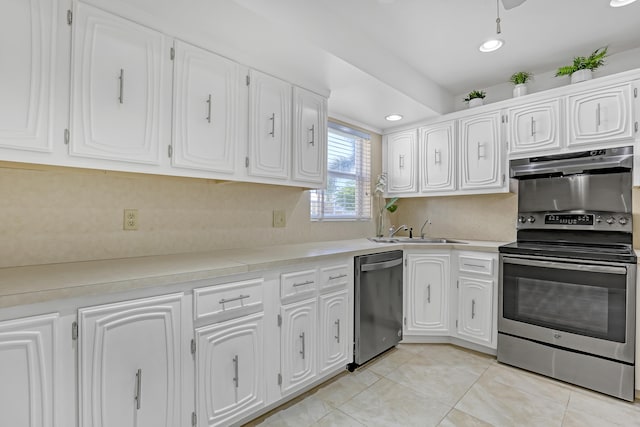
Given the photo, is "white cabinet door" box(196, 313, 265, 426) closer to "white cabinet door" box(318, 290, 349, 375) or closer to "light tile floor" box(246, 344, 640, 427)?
"light tile floor" box(246, 344, 640, 427)

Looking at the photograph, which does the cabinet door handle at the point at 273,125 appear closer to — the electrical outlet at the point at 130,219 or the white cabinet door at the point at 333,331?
the electrical outlet at the point at 130,219

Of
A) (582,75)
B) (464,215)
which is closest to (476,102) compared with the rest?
(582,75)

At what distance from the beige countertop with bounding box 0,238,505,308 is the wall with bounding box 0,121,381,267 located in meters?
0.09

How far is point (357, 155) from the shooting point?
11.7ft

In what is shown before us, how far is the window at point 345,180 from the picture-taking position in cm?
320

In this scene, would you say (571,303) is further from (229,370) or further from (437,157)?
(229,370)

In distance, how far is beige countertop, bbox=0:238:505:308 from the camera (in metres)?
1.16

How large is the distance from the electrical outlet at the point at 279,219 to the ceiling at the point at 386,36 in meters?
1.05

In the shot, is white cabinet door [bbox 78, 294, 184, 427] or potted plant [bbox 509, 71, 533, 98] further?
potted plant [bbox 509, 71, 533, 98]

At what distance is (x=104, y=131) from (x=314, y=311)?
5.05ft

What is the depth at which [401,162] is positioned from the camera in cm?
363

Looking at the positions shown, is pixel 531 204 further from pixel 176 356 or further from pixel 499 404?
pixel 176 356

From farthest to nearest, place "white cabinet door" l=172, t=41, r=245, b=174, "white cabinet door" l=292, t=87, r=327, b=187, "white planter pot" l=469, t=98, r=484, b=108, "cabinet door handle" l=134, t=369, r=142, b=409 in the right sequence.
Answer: "white planter pot" l=469, t=98, r=484, b=108 < "white cabinet door" l=292, t=87, r=327, b=187 < "white cabinet door" l=172, t=41, r=245, b=174 < "cabinet door handle" l=134, t=369, r=142, b=409

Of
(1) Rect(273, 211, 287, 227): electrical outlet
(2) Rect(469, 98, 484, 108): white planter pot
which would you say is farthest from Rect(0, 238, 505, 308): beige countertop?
(2) Rect(469, 98, 484, 108): white planter pot
